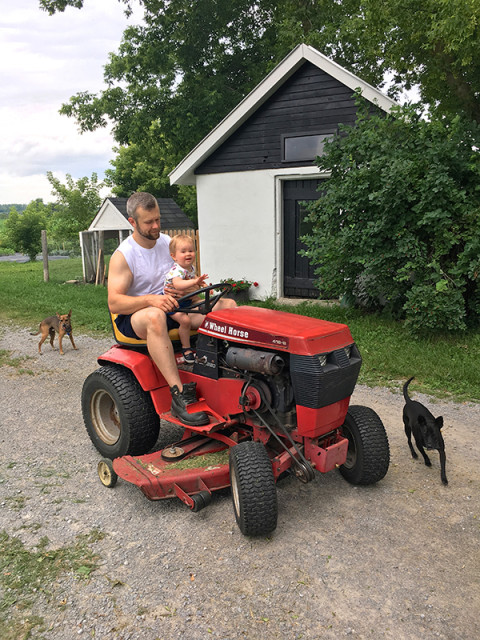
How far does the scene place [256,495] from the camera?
9.50 feet

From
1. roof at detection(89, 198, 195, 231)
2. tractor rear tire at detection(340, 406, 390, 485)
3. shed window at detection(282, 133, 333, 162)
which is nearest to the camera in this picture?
tractor rear tire at detection(340, 406, 390, 485)

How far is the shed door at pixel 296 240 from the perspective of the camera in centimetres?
1061

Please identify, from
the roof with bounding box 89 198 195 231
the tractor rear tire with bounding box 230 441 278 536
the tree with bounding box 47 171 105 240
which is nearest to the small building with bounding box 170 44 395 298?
the roof with bounding box 89 198 195 231


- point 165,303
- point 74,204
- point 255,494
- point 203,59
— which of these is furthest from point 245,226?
point 74,204

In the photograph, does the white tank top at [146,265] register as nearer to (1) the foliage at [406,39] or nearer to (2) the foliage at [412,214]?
(2) the foliage at [412,214]

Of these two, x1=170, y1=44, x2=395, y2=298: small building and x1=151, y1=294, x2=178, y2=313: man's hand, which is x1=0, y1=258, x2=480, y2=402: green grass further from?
x1=151, y1=294, x2=178, y2=313: man's hand

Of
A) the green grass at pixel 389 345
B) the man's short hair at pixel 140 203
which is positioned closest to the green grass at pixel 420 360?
the green grass at pixel 389 345

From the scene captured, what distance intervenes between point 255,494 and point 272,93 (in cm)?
927

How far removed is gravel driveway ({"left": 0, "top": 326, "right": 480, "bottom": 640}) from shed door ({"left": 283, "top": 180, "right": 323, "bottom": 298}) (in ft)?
22.3

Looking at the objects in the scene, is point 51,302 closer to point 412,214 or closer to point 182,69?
point 412,214

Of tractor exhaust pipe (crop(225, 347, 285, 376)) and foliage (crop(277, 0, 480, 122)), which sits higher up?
foliage (crop(277, 0, 480, 122))

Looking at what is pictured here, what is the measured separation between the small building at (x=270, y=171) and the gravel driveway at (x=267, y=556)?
7.09m

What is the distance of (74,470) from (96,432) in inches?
13.0

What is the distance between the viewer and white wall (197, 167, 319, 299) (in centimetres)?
1081
